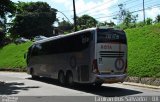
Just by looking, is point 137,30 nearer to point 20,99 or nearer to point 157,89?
point 157,89

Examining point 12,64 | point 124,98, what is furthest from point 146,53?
point 12,64

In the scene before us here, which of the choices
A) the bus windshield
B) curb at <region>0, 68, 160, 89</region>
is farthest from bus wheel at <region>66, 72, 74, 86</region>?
curb at <region>0, 68, 160, 89</region>

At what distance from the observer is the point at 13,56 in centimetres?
5150

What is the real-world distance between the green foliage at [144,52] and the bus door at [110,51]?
390cm

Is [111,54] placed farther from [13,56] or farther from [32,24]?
[32,24]

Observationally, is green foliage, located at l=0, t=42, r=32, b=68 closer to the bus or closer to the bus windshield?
the bus

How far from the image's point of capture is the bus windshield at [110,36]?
1998 centimetres

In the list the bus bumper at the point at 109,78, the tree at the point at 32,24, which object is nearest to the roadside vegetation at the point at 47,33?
the tree at the point at 32,24

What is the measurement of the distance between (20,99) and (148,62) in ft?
38.8

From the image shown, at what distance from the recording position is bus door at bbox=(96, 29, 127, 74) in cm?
1997

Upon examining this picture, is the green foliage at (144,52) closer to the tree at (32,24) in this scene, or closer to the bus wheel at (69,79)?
the bus wheel at (69,79)

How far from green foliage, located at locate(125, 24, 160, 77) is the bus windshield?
434cm

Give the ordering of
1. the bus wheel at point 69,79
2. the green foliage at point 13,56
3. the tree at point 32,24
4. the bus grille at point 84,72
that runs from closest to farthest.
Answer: the bus grille at point 84,72 < the bus wheel at point 69,79 < the green foliage at point 13,56 < the tree at point 32,24

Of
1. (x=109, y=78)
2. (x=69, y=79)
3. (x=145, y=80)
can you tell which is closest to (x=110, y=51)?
(x=109, y=78)
